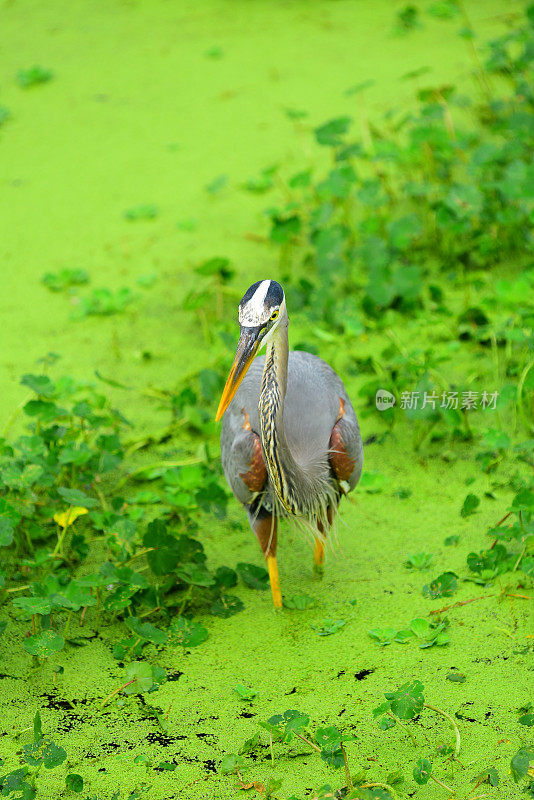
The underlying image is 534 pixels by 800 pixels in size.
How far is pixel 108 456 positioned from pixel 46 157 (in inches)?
143

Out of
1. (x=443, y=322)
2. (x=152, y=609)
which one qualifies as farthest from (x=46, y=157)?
(x=152, y=609)

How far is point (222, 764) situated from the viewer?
2457 mm

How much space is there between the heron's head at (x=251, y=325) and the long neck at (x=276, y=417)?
0.12 meters

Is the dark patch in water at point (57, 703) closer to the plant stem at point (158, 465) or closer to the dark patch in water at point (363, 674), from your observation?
the dark patch in water at point (363, 674)

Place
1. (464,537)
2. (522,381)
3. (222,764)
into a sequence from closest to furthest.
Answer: (222,764) < (464,537) < (522,381)

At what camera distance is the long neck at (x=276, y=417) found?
2844 mm

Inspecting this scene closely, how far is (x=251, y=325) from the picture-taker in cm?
270

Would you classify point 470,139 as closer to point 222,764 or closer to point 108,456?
point 108,456

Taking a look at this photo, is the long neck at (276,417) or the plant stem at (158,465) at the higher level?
the long neck at (276,417)

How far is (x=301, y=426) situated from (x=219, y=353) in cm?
153

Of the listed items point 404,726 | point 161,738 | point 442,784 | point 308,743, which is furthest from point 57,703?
point 442,784

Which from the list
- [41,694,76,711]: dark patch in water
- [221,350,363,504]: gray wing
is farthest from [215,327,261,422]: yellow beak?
[41,694,76,711]: dark patch in water

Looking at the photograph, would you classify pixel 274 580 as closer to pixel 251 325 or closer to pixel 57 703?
pixel 57 703

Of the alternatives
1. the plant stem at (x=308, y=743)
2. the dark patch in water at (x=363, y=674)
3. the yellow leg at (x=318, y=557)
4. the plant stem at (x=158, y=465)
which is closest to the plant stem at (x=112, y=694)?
the plant stem at (x=308, y=743)
